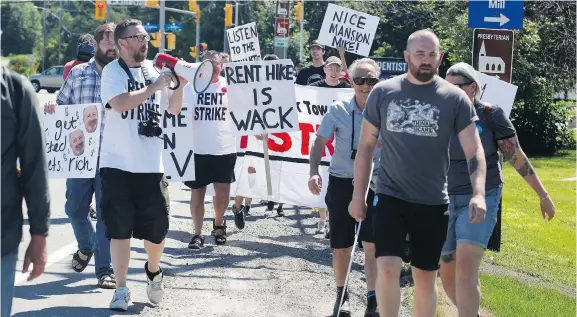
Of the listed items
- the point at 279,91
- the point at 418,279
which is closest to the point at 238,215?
the point at 279,91

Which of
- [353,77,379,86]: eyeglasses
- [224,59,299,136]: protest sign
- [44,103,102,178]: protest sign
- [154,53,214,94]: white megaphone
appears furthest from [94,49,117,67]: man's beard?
[224,59,299,136]: protest sign

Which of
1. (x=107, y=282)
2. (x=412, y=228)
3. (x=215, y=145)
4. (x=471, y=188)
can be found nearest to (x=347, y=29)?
(x=215, y=145)

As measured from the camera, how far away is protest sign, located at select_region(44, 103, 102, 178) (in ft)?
26.6

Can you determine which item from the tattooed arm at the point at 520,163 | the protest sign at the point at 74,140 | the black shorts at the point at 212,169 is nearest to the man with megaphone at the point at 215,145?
the black shorts at the point at 212,169

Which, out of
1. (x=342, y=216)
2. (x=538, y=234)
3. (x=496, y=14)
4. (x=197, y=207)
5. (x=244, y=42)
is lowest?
(x=538, y=234)

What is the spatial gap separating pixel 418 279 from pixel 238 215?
574cm

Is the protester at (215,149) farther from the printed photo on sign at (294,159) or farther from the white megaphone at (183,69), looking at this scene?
the white megaphone at (183,69)

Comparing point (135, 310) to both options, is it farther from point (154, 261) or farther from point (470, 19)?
point (470, 19)

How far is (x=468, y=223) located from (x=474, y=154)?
791mm

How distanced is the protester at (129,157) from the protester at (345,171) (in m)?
1.16

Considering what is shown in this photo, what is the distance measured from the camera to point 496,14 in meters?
9.68

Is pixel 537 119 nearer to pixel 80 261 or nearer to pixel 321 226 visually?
pixel 321 226

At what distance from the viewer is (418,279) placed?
6.09 meters

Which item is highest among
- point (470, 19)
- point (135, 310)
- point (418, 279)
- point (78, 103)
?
point (470, 19)
